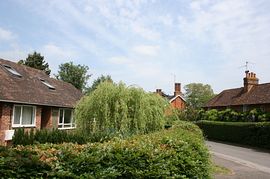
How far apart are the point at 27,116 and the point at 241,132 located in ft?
59.8

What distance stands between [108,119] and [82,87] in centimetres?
4233

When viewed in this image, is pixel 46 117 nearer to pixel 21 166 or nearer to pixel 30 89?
pixel 30 89

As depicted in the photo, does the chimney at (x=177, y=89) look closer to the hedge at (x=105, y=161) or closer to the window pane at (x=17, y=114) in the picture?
the window pane at (x=17, y=114)

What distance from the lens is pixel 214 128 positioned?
34.7 meters

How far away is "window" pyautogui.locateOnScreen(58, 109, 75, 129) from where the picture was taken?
27.1 metres

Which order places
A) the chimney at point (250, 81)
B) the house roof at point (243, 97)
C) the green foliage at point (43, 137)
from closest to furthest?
1. the green foliage at point (43, 137)
2. the house roof at point (243, 97)
3. the chimney at point (250, 81)

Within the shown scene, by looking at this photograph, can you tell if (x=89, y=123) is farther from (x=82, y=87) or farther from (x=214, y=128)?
→ (x=82, y=87)

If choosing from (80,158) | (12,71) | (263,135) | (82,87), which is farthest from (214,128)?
(80,158)

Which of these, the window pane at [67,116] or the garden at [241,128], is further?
the window pane at [67,116]

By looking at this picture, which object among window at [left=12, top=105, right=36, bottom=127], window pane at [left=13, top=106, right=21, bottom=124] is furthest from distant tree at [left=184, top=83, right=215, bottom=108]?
window pane at [left=13, top=106, right=21, bottom=124]

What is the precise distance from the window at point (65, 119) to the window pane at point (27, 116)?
405cm

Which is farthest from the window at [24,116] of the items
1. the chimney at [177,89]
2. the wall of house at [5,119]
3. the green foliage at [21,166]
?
the chimney at [177,89]

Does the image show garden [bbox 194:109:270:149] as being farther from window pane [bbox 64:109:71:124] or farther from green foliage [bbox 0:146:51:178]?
green foliage [bbox 0:146:51:178]

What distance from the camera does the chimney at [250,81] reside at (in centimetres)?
4075
